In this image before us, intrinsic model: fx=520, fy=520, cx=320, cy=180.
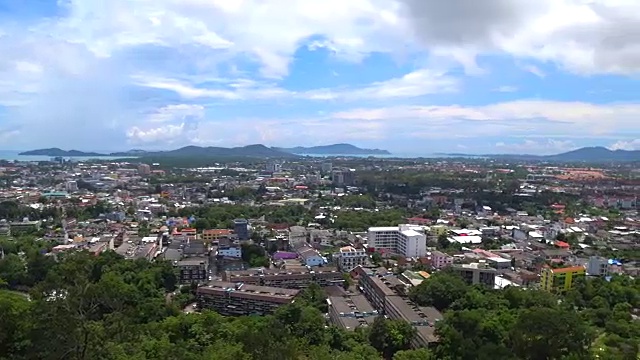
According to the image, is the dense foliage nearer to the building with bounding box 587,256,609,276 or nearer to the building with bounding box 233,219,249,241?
the building with bounding box 587,256,609,276

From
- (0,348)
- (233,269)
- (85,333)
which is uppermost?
(85,333)

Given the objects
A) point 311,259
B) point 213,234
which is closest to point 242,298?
point 311,259

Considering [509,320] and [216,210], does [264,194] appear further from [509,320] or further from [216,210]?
[509,320]

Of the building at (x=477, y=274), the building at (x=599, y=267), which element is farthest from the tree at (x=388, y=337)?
the building at (x=599, y=267)

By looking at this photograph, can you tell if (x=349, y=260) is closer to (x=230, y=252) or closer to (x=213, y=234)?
(x=230, y=252)

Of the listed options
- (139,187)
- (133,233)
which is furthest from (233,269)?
(139,187)

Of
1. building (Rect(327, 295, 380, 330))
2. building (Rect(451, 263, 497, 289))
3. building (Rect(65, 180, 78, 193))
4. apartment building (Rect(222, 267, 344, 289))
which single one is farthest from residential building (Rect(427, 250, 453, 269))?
building (Rect(65, 180, 78, 193))
